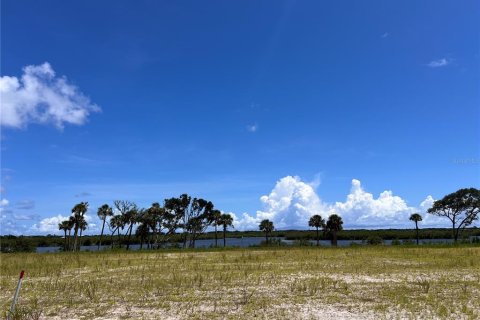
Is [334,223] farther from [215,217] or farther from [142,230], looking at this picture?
[142,230]

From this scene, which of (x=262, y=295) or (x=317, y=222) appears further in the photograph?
(x=317, y=222)

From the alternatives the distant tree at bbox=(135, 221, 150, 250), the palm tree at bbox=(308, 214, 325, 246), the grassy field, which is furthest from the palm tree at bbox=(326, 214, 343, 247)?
the grassy field

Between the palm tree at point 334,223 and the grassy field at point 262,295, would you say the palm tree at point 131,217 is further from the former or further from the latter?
the grassy field at point 262,295

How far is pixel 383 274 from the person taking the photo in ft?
58.8

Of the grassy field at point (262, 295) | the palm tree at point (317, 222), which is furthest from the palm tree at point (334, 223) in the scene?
the grassy field at point (262, 295)

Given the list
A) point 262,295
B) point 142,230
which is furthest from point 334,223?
point 262,295

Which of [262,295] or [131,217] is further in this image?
[131,217]

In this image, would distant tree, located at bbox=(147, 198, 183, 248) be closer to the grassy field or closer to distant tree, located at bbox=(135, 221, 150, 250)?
distant tree, located at bbox=(135, 221, 150, 250)

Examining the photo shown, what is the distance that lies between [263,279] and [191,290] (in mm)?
3666

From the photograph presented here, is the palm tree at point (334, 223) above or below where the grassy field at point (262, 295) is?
above

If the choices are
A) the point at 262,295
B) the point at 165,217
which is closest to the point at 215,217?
the point at 165,217

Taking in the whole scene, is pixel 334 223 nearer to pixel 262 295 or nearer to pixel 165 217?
pixel 165 217

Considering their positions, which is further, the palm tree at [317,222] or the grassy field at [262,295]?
the palm tree at [317,222]

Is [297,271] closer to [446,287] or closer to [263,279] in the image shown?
[263,279]
